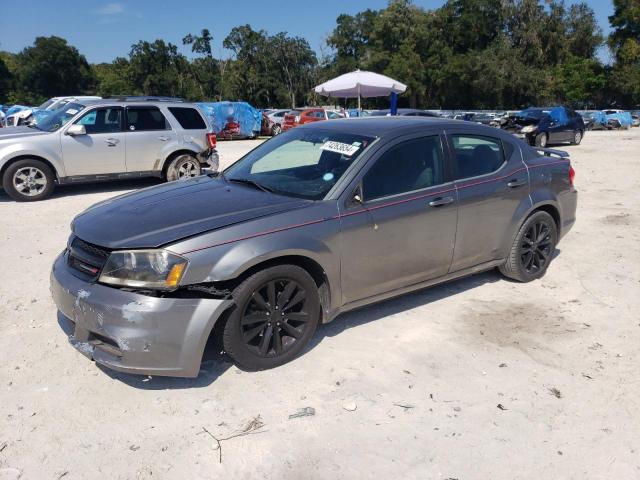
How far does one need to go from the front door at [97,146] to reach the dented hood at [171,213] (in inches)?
234

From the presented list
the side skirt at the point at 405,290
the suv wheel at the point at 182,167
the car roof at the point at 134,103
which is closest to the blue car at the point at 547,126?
the suv wheel at the point at 182,167

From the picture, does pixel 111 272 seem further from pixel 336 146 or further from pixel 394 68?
pixel 394 68

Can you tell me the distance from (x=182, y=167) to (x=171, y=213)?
7226 mm

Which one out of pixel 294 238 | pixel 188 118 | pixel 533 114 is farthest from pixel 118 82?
pixel 294 238

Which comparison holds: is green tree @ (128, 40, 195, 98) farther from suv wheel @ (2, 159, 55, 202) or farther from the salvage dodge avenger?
the salvage dodge avenger

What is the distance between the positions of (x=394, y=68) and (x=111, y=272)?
5496 centimetres

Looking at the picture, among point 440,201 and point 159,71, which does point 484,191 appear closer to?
point 440,201

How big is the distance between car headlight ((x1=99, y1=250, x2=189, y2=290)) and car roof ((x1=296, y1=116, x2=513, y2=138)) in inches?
73.7

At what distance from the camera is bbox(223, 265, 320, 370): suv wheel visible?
3395 millimetres

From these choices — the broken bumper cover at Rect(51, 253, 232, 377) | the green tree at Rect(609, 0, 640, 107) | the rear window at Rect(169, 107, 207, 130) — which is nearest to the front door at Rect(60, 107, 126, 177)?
the rear window at Rect(169, 107, 207, 130)

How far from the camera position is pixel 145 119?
10.2m

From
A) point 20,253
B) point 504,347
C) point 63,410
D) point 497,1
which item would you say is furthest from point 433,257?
point 497,1

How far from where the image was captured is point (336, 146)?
Answer: 4.25 meters

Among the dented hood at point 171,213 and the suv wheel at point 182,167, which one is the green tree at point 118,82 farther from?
the dented hood at point 171,213
